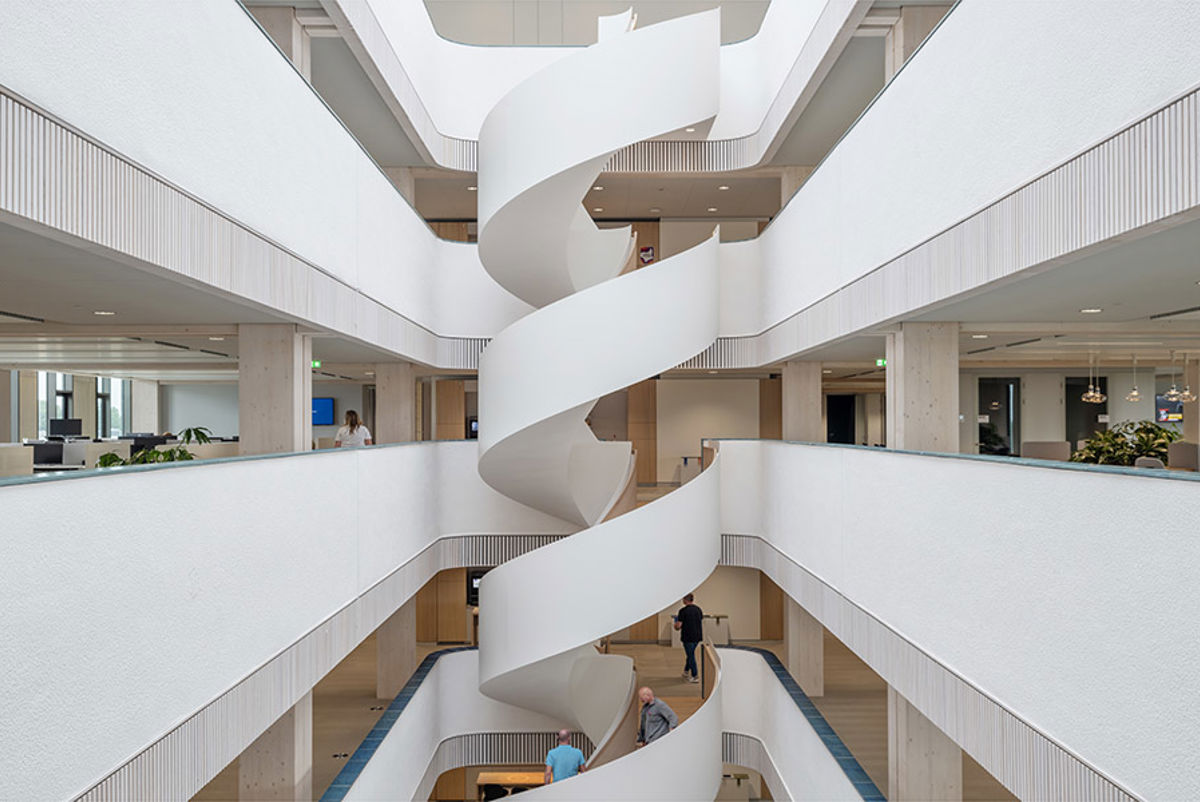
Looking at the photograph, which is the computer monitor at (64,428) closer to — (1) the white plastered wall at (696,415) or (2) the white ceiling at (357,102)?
(2) the white ceiling at (357,102)

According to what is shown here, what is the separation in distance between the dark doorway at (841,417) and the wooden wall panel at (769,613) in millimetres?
8094

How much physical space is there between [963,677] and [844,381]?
13282 mm

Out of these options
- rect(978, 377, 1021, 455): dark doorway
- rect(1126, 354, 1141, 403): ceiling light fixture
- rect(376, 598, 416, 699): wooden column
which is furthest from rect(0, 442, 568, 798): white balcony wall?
rect(978, 377, 1021, 455): dark doorway

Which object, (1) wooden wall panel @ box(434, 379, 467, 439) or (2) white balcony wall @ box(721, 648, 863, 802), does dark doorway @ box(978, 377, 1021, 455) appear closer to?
(2) white balcony wall @ box(721, 648, 863, 802)

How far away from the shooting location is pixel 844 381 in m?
17.9

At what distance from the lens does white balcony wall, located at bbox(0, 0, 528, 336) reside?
3326 millimetres

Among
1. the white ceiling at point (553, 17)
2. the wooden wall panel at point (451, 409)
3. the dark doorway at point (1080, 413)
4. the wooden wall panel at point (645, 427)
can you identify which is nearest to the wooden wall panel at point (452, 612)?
the wooden wall panel at point (451, 409)

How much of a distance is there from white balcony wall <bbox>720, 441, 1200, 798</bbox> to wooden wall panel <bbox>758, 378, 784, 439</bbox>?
8497 mm

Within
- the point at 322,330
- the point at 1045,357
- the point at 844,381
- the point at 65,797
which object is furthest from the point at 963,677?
the point at 844,381

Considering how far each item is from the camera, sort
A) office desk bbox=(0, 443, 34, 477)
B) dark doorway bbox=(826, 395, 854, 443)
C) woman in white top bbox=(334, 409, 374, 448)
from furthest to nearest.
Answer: dark doorway bbox=(826, 395, 854, 443) < woman in white top bbox=(334, 409, 374, 448) < office desk bbox=(0, 443, 34, 477)

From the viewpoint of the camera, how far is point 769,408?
51.0ft

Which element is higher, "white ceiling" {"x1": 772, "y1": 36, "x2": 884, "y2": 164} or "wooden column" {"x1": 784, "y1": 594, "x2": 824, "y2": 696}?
"white ceiling" {"x1": 772, "y1": 36, "x2": 884, "y2": 164}

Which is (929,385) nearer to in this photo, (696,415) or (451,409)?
(696,415)

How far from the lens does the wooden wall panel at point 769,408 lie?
1543 cm
